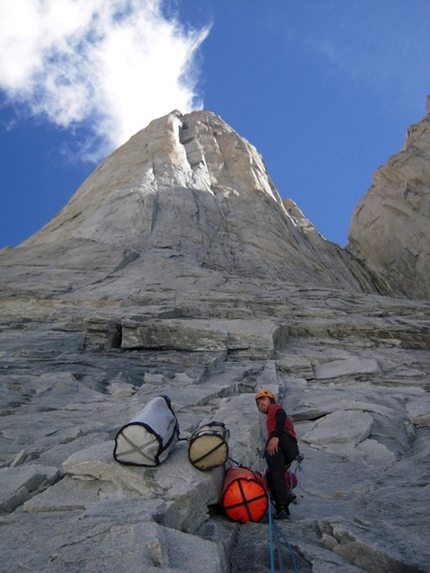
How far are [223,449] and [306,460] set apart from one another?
11.3 feet

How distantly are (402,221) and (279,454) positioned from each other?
48.9 m

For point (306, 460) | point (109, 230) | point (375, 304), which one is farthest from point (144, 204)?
point (306, 460)

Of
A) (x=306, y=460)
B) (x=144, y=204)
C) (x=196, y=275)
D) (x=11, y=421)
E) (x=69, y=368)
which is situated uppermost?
(x=144, y=204)

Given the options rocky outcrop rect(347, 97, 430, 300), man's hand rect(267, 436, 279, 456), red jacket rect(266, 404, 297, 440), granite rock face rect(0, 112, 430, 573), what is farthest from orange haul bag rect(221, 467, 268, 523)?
rocky outcrop rect(347, 97, 430, 300)

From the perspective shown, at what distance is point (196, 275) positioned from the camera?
24922 mm

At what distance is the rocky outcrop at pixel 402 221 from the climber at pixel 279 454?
45572 mm

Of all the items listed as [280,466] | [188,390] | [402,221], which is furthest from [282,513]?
[402,221]

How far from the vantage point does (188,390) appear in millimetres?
11109

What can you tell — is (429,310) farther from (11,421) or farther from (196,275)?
(11,421)

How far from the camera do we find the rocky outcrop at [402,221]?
47344 mm

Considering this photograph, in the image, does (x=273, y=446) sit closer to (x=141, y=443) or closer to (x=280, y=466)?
(x=280, y=466)

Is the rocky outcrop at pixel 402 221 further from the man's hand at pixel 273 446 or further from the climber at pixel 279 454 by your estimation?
the man's hand at pixel 273 446

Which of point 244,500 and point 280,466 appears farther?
point 280,466

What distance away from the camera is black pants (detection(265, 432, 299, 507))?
5.30 m
